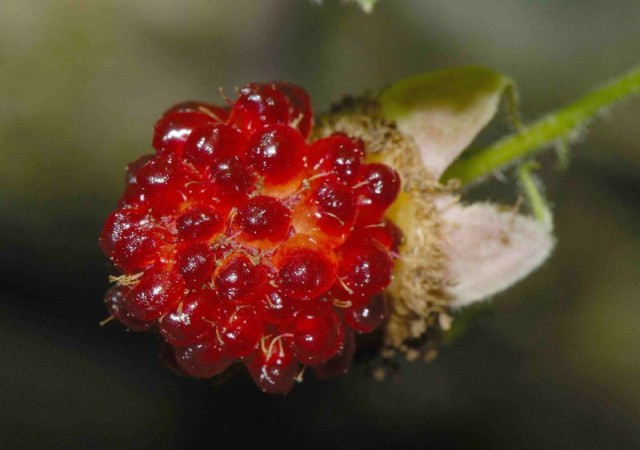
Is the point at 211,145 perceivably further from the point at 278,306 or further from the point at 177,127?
the point at 278,306

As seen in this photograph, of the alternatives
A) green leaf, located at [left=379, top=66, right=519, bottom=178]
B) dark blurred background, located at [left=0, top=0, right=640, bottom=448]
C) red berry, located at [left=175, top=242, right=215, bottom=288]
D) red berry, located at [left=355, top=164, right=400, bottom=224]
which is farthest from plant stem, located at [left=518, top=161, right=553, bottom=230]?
dark blurred background, located at [left=0, top=0, right=640, bottom=448]

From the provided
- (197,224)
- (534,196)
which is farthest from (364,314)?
(534,196)

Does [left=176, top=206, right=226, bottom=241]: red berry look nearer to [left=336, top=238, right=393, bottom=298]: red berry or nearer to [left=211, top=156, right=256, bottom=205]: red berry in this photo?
[left=211, top=156, right=256, bottom=205]: red berry

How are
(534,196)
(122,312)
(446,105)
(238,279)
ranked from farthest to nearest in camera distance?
(534,196) < (446,105) < (122,312) < (238,279)

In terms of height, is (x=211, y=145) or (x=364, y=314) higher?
(x=211, y=145)

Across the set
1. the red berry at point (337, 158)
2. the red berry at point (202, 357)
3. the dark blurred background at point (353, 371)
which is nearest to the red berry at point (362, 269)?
the red berry at point (337, 158)

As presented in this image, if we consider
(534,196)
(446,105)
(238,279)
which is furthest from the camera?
(534,196)

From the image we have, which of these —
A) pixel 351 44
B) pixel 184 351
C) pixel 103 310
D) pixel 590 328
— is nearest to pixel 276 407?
pixel 103 310
